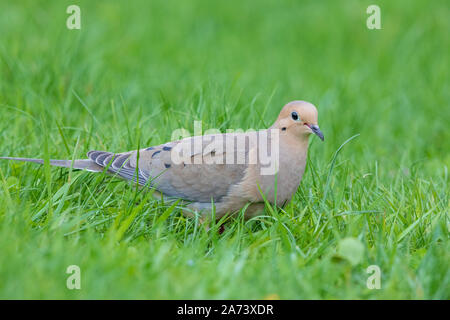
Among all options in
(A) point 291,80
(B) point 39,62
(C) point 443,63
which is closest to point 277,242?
(B) point 39,62

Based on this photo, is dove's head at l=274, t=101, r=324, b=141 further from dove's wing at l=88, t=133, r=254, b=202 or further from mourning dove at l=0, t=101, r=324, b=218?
dove's wing at l=88, t=133, r=254, b=202

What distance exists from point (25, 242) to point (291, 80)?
4.48 m

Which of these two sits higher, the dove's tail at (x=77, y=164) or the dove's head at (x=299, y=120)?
the dove's head at (x=299, y=120)

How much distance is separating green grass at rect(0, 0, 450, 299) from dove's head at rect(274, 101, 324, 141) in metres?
0.23

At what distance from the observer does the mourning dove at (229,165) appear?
352cm

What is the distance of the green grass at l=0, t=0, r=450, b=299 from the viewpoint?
9.20 feet

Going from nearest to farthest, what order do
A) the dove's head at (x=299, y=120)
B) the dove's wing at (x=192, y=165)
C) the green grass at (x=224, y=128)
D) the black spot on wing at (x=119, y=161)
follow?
the green grass at (x=224, y=128)
the dove's head at (x=299, y=120)
the dove's wing at (x=192, y=165)
the black spot on wing at (x=119, y=161)

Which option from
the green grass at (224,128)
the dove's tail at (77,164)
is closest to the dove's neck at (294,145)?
the green grass at (224,128)

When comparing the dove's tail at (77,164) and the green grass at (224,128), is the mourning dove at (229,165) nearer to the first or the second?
the dove's tail at (77,164)

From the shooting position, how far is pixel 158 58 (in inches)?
276

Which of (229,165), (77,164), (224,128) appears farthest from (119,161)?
(224,128)

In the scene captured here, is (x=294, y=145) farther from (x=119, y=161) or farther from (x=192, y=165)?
(x=119, y=161)

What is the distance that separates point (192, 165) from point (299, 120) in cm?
68

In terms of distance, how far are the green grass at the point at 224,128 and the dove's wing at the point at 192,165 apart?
0.15 m
